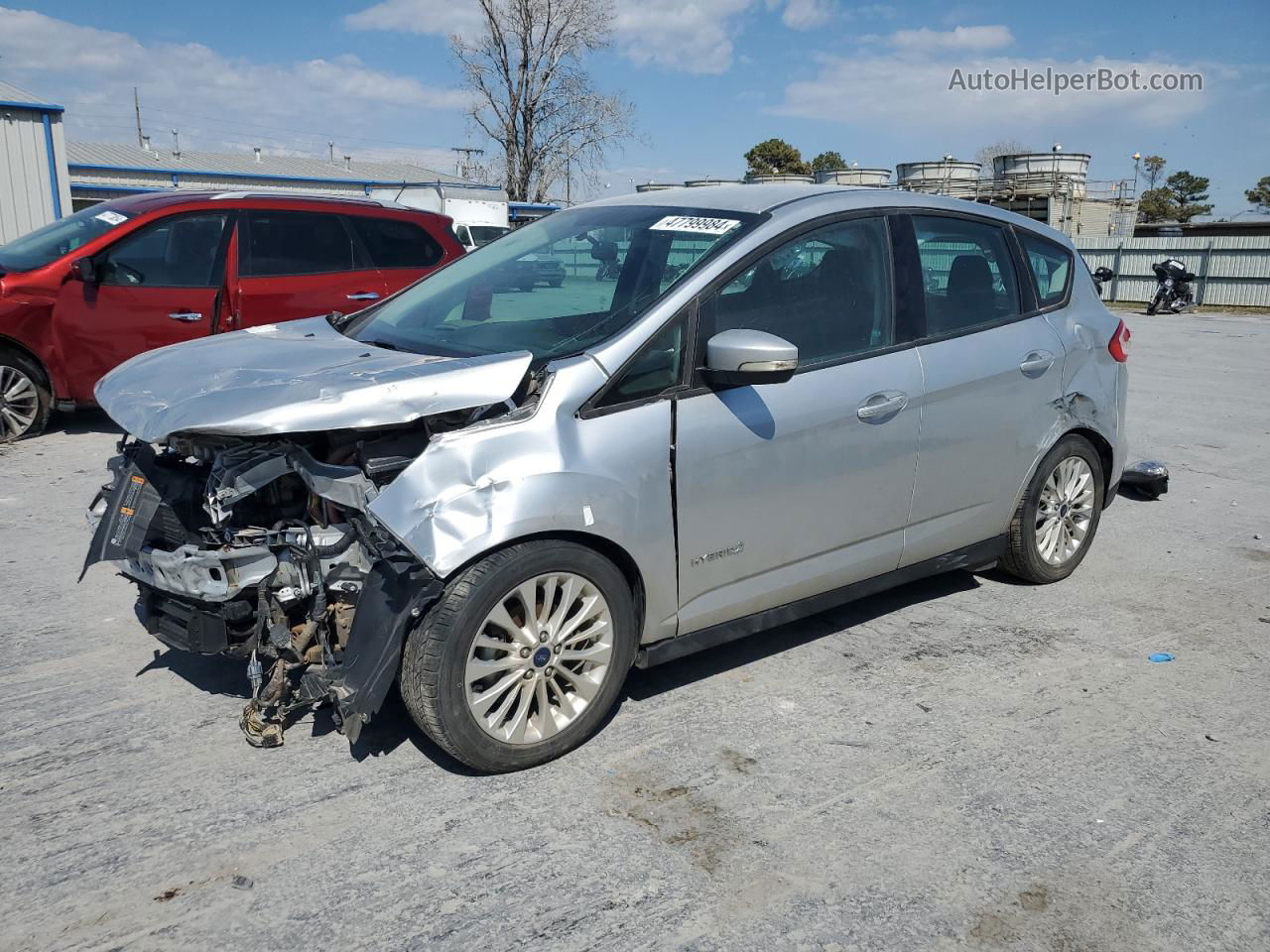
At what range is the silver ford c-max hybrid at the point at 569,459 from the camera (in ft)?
10.0

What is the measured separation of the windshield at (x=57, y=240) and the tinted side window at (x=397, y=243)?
73.8 inches

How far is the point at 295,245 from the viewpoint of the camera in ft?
27.5

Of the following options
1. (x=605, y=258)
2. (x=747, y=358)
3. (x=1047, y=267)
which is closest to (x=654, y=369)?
(x=747, y=358)

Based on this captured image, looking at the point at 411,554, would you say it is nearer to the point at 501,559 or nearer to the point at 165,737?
the point at 501,559

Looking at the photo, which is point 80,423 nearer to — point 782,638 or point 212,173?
point 782,638

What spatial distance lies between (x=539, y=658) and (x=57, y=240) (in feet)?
22.5

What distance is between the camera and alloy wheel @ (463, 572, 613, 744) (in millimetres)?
3113

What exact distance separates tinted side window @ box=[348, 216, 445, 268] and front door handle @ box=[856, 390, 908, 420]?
5.89 m

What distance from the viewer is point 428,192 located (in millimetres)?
30000

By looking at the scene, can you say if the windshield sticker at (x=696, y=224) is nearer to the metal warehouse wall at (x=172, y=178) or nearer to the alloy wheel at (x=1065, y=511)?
the alloy wheel at (x=1065, y=511)

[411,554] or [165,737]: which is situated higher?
[411,554]

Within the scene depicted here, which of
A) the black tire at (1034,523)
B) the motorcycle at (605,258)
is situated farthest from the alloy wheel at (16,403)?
the black tire at (1034,523)

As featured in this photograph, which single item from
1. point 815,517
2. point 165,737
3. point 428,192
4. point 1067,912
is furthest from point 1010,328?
point 428,192

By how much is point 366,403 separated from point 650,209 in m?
1.71
